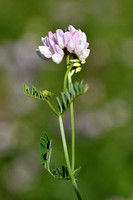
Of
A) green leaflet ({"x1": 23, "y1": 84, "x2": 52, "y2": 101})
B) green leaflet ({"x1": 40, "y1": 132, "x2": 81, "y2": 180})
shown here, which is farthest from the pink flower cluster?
green leaflet ({"x1": 40, "y1": 132, "x2": 81, "y2": 180})

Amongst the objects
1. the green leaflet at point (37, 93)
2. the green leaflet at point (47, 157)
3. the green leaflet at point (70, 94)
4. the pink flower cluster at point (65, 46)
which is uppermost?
the pink flower cluster at point (65, 46)

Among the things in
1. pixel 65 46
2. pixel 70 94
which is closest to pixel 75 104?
pixel 65 46

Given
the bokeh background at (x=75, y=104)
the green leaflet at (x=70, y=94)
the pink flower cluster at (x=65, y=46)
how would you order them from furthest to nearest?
1. the bokeh background at (x=75, y=104)
2. the pink flower cluster at (x=65, y=46)
3. the green leaflet at (x=70, y=94)

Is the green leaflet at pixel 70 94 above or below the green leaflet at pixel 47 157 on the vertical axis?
above

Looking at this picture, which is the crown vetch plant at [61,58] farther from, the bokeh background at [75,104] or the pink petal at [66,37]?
the bokeh background at [75,104]

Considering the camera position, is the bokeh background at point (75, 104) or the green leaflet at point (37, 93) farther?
the bokeh background at point (75, 104)

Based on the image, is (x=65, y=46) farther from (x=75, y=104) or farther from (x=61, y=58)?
(x=75, y=104)

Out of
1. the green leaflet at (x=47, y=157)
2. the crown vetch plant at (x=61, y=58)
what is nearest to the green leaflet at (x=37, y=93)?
the crown vetch plant at (x=61, y=58)

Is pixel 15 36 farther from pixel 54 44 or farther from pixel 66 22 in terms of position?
pixel 54 44
